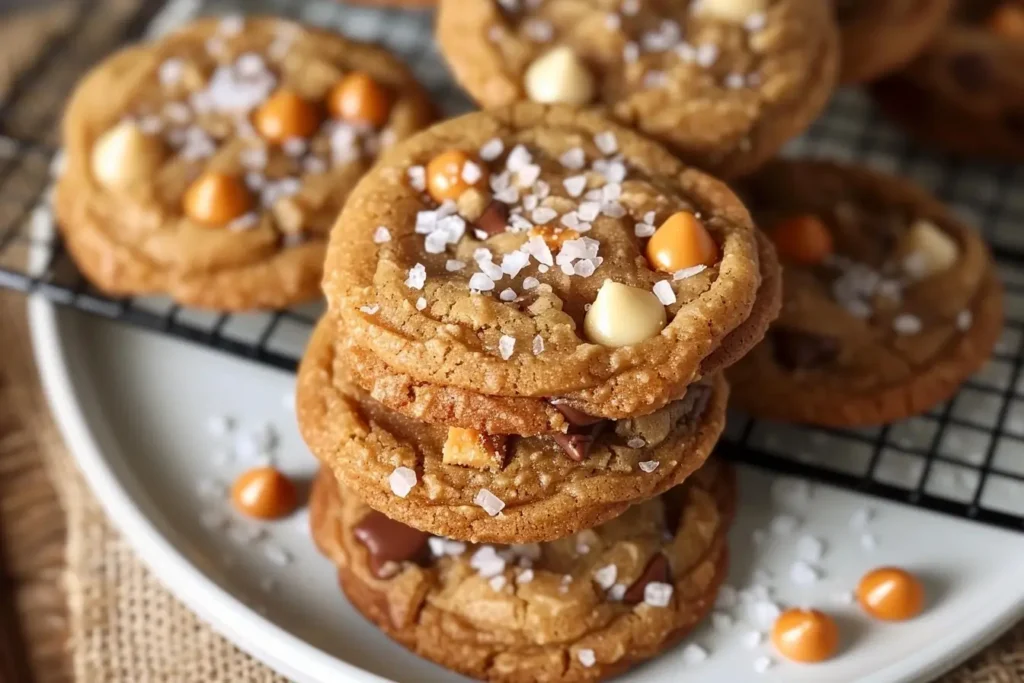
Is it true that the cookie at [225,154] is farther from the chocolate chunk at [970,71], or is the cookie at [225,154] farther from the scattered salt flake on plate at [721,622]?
the chocolate chunk at [970,71]

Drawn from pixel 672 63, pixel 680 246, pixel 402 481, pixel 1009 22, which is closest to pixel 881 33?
pixel 1009 22

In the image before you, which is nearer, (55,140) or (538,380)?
(538,380)

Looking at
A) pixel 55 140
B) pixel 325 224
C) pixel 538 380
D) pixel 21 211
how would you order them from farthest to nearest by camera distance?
pixel 55 140
pixel 21 211
pixel 325 224
pixel 538 380

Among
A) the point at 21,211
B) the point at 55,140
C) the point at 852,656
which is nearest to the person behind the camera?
the point at 852,656

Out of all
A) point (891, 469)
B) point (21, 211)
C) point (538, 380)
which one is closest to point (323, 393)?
point (538, 380)

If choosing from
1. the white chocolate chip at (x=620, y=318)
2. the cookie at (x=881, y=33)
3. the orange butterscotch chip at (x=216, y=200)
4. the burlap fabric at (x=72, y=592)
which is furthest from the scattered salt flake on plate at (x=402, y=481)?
the cookie at (x=881, y=33)

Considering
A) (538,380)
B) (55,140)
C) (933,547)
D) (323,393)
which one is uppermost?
(538,380)

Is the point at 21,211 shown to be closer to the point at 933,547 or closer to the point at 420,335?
the point at 420,335

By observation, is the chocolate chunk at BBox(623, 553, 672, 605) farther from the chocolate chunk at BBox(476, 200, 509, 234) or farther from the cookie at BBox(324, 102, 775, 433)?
the chocolate chunk at BBox(476, 200, 509, 234)
